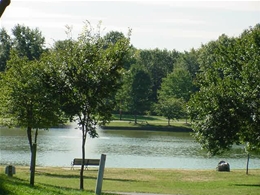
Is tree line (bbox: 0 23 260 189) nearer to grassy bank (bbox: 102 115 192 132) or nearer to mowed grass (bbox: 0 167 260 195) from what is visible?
mowed grass (bbox: 0 167 260 195)

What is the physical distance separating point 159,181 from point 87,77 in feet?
27.7

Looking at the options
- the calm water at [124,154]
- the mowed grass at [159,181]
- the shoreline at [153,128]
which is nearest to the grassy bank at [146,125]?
the shoreline at [153,128]

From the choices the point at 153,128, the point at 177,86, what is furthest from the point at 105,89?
the point at 177,86

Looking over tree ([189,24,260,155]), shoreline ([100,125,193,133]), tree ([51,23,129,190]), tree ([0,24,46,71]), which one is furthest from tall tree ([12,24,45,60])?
tree ([51,23,129,190])

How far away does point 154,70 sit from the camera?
12362 cm

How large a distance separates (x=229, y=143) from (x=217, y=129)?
933 mm

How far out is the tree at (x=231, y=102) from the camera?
25438mm

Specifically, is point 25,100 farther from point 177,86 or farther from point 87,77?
point 177,86

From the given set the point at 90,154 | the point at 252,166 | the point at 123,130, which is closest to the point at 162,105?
the point at 123,130

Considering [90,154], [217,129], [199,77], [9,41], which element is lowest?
[90,154]

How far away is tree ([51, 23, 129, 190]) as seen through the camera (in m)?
21.1

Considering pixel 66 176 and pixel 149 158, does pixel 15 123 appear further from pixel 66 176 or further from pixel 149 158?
pixel 149 158

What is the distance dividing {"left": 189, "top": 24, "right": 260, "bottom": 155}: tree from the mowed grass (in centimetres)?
202

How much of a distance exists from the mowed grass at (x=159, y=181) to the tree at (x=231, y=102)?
79.4 inches
